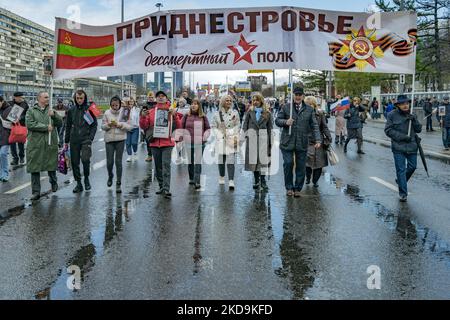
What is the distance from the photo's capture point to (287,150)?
8.98m

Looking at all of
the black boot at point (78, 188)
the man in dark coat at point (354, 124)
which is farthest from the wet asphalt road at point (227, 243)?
the man in dark coat at point (354, 124)

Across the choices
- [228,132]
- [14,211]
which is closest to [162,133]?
[228,132]

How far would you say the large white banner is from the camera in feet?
28.4

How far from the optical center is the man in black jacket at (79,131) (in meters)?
9.62

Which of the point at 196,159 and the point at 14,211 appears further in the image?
the point at 196,159

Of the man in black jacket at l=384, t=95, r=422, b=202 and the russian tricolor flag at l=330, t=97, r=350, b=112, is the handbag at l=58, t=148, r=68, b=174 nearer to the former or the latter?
the man in black jacket at l=384, t=95, r=422, b=202

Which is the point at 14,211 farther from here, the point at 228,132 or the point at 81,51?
the point at 228,132

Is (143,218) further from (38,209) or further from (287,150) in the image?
(287,150)

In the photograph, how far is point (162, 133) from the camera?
925 cm

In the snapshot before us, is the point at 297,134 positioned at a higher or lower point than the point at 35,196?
higher

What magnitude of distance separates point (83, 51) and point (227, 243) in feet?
15.3
